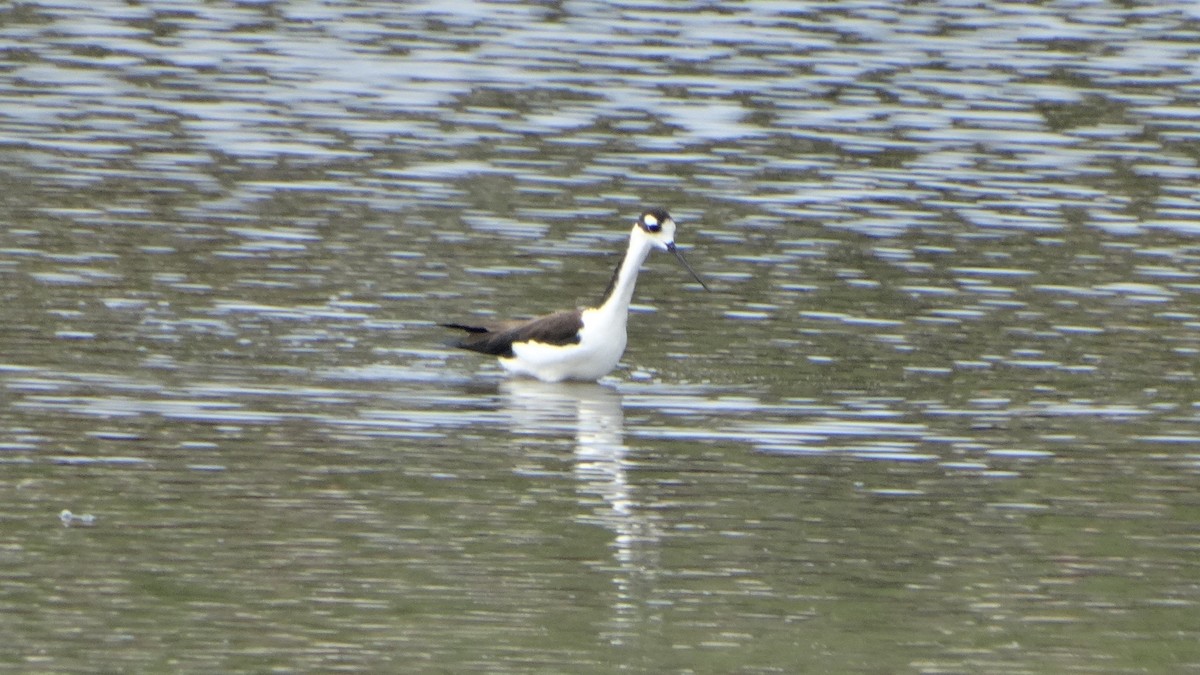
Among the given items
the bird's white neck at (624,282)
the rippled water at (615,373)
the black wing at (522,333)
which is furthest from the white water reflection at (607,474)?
the bird's white neck at (624,282)

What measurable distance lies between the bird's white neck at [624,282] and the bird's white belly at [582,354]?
0.20 ft

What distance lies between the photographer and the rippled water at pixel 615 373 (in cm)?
1173

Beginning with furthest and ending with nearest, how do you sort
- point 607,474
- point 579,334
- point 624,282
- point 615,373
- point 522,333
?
point 615,373
point 522,333
point 624,282
point 579,334
point 607,474

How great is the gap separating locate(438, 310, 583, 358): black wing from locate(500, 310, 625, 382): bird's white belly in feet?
0.13

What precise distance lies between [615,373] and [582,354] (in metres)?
0.69

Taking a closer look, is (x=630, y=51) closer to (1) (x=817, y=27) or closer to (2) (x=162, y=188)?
(1) (x=817, y=27)

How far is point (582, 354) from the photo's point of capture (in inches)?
685

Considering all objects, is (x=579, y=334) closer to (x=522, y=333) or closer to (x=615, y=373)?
(x=522, y=333)

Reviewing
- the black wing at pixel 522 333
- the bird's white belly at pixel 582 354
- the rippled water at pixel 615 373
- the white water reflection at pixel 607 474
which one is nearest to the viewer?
the rippled water at pixel 615 373

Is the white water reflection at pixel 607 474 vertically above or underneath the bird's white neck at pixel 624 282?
underneath

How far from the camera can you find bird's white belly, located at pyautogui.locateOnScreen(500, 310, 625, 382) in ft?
56.9

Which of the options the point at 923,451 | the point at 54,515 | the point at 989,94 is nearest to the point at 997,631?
the point at 923,451

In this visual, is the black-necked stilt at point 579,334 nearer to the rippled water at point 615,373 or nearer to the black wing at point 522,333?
the black wing at point 522,333

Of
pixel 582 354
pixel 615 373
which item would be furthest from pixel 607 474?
pixel 615 373
